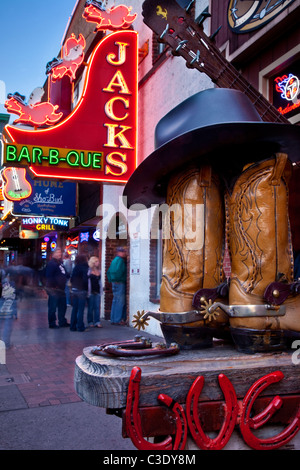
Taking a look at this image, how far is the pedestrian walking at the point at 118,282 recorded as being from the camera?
923 centimetres

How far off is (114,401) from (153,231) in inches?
260

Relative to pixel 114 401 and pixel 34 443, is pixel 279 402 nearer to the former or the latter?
pixel 114 401

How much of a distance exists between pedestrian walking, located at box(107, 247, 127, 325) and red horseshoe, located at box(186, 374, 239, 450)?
7.91 metres

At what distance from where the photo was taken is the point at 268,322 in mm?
1469

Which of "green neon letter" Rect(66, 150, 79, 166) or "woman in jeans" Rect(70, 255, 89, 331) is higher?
"green neon letter" Rect(66, 150, 79, 166)

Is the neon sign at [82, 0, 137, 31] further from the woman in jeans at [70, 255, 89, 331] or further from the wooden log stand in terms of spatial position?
the wooden log stand

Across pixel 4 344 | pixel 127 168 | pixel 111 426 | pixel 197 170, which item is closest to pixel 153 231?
pixel 127 168

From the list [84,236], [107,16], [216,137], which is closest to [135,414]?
[216,137]

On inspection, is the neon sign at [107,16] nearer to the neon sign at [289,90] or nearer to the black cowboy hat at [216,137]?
the neon sign at [289,90]

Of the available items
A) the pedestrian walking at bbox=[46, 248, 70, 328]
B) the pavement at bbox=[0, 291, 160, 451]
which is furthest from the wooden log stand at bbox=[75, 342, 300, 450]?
the pedestrian walking at bbox=[46, 248, 70, 328]

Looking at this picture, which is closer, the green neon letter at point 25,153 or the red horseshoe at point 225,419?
the red horseshoe at point 225,419

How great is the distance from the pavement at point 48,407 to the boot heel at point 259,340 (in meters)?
2.07

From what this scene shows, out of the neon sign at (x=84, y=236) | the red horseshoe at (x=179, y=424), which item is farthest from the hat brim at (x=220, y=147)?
the neon sign at (x=84, y=236)

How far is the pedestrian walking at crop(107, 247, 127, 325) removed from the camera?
923 cm
